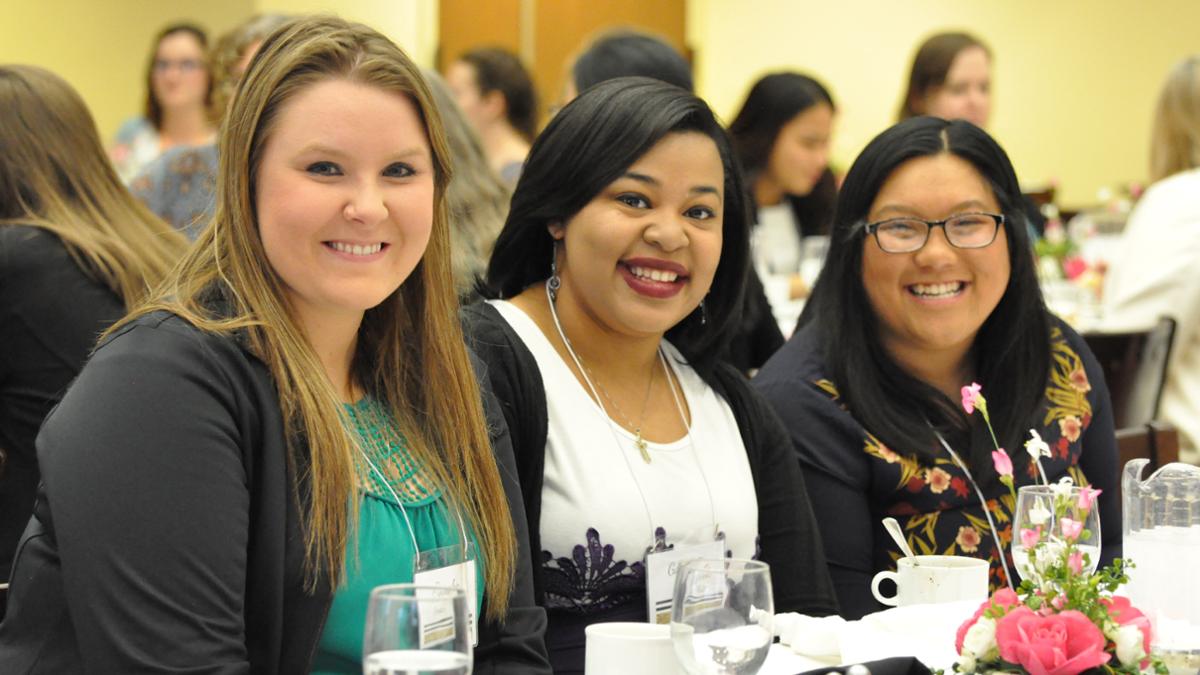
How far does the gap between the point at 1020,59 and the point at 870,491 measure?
9174 mm

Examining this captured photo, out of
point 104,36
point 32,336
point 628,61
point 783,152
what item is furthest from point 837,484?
point 104,36

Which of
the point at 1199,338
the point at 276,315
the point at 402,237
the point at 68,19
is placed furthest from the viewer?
the point at 68,19

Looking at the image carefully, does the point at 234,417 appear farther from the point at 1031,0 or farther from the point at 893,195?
the point at 1031,0

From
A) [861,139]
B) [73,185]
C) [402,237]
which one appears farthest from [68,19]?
[402,237]

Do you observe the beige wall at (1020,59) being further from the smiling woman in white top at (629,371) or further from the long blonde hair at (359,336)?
the long blonde hair at (359,336)

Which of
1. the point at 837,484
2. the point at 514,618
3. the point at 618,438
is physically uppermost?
the point at 618,438

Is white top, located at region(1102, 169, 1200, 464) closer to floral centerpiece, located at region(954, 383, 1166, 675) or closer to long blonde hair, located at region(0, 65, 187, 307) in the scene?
long blonde hair, located at region(0, 65, 187, 307)

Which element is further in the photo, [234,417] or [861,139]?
[861,139]

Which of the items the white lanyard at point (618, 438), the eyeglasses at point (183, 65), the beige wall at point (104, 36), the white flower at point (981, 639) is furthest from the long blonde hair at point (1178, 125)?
the beige wall at point (104, 36)

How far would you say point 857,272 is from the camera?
A: 8.87 feet

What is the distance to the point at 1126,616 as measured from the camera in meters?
1.45

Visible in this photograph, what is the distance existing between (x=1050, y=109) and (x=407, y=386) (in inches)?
390

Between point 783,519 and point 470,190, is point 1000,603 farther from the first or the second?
point 470,190

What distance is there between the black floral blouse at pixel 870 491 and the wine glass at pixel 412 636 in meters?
1.44
